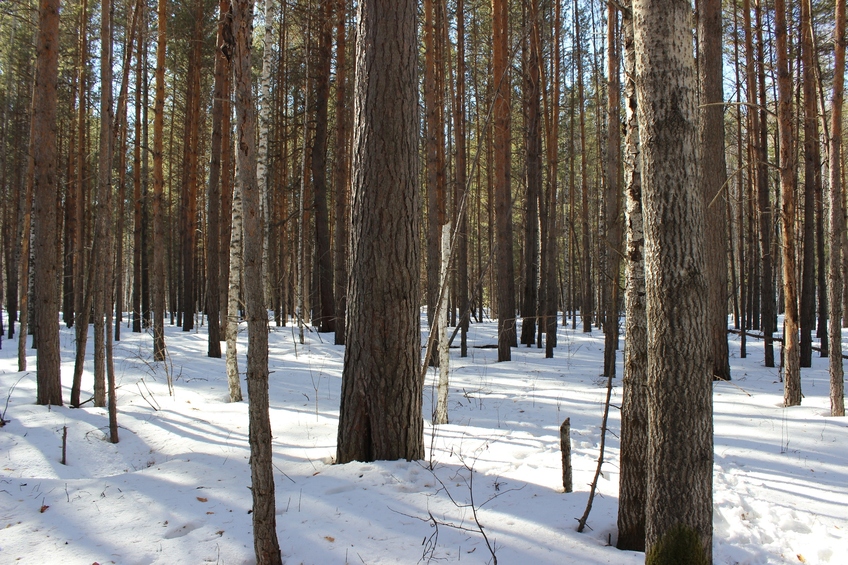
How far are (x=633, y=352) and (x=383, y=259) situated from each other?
201 cm

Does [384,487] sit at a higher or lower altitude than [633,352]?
lower

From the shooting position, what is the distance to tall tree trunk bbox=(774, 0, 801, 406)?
671cm

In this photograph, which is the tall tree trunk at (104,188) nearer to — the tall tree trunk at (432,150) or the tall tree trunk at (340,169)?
the tall tree trunk at (432,150)

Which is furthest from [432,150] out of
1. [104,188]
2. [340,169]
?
[104,188]

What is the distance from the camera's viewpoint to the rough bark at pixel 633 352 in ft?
9.66

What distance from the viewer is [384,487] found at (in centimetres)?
380

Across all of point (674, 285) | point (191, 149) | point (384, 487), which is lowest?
point (384, 487)

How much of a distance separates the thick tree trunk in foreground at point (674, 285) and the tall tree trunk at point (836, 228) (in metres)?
5.29

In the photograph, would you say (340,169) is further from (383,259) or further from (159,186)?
(383,259)

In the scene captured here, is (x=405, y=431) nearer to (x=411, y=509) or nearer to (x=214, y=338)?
(x=411, y=509)

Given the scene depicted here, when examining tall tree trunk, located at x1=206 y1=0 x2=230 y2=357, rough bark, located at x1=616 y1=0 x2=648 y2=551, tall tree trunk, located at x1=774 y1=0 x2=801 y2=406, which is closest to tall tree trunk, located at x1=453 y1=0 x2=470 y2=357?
tall tree trunk, located at x1=206 y1=0 x2=230 y2=357

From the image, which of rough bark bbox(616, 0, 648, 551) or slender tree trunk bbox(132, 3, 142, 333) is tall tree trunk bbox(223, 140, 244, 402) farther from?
slender tree trunk bbox(132, 3, 142, 333)

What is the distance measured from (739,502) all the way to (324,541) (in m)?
3.01

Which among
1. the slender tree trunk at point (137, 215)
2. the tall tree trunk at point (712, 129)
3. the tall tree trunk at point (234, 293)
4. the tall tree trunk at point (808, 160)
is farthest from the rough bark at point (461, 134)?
the slender tree trunk at point (137, 215)
